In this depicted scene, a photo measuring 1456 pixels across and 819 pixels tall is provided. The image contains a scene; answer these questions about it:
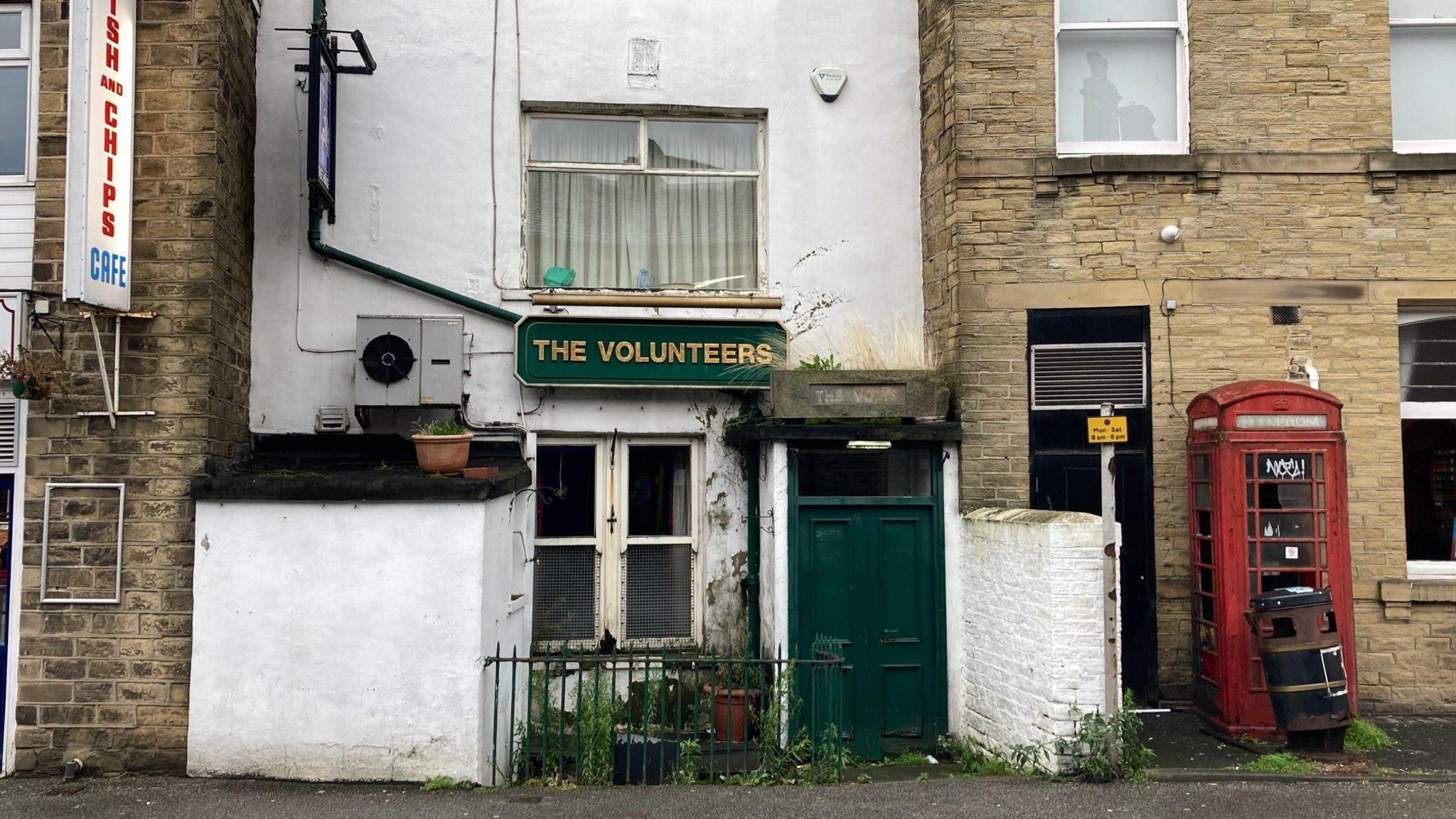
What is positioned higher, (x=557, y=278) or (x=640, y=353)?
(x=557, y=278)

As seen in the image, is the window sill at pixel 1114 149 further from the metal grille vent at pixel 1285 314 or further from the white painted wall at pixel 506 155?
the metal grille vent at pixel 1285 314

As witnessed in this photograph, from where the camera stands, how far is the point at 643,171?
30.5 ft

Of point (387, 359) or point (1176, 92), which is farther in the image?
point (1176, 92)

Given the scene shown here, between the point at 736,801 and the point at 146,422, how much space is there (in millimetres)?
4786

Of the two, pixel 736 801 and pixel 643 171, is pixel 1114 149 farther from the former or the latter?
pixel 736 801

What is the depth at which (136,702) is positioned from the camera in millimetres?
6969

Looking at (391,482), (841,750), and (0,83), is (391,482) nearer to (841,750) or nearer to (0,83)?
(841,750)

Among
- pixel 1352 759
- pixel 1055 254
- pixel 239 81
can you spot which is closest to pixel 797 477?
pixel 1055 254

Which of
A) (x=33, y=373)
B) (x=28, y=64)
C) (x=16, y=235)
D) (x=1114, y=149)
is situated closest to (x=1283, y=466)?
(x=1114, y=149)

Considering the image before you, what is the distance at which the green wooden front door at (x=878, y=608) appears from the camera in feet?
26.2

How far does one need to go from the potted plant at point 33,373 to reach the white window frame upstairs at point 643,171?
3492 mm

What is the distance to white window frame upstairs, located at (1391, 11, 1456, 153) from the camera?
8.66 meters

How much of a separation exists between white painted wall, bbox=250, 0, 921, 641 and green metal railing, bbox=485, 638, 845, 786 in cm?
81

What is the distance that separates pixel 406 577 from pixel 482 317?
272 cm
